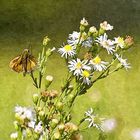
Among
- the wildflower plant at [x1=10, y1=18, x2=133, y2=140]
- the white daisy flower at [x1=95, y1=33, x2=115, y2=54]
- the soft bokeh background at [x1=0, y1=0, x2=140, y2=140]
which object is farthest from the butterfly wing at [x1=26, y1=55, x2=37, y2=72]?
the soft bokeh background at [x1=0, y1=0, x2=140, y2=140]

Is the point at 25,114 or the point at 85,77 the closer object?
the point at 25,114

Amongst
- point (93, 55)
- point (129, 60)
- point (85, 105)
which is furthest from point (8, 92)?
point (93, 55)

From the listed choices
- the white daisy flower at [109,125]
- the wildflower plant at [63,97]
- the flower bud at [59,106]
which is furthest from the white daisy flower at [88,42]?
the white daisy flower at [109,125]

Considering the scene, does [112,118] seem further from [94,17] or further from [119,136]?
[94,17]

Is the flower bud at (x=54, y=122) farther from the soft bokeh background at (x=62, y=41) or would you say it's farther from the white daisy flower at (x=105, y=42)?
the soft bokeh background at (x=62, y=41)

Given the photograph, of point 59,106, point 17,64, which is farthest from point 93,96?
point 59,106

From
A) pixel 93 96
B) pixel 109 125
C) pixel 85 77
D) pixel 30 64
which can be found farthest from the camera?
pixel 93 96

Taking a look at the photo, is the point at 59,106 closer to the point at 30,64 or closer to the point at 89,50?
the point at 89,50

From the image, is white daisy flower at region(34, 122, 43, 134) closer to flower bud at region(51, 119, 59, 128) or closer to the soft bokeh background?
flower bud at region(51, 119, 59, 128)
